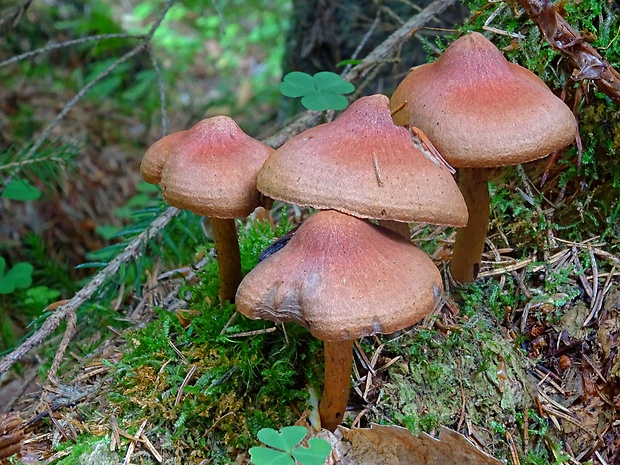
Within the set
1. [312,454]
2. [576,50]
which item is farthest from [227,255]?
[576,50]

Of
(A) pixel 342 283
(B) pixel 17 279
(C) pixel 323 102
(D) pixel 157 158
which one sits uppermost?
(D) pixel 157 158

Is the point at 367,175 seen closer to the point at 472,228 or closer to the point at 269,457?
the point at 472,228

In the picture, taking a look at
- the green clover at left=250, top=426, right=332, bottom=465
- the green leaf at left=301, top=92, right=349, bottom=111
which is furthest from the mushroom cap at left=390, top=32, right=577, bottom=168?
the green clover at left=250, top=426, right=332, bottom=465

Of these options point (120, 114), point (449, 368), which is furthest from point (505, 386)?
point (120, 114)

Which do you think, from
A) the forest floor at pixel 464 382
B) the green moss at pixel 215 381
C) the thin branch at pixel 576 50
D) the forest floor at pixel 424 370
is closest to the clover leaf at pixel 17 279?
the forest floor at pixel 424 370

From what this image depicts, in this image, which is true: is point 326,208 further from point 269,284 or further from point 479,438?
point 479,438

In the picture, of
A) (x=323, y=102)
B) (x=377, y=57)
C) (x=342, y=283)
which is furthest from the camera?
(x=377, y=57)

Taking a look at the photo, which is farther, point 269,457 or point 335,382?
A: point 335,382
